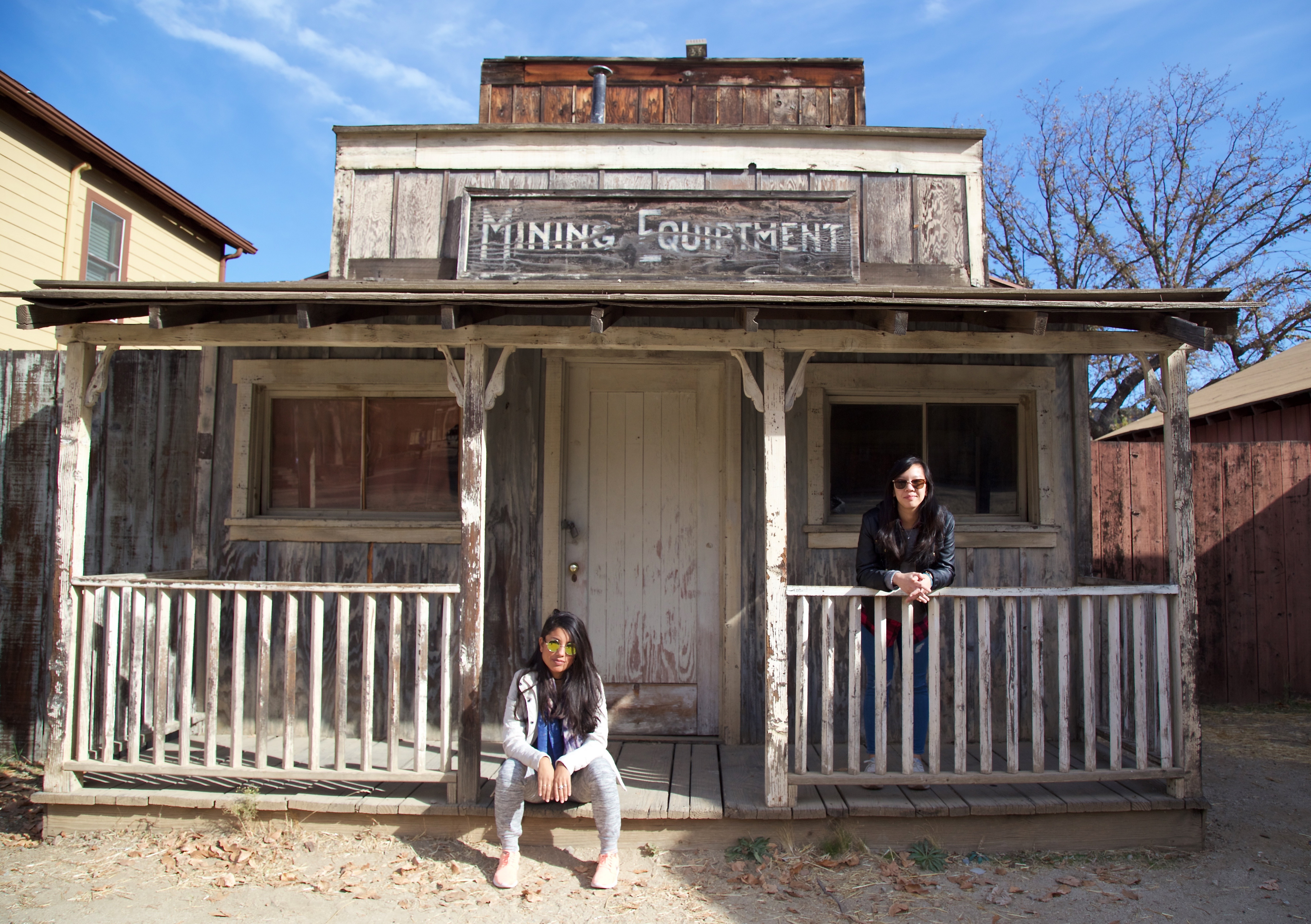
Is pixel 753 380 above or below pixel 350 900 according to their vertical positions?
above

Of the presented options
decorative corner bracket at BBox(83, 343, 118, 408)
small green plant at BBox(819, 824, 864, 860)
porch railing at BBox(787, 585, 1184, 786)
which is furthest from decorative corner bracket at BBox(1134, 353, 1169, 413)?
decorative corner bracket at BBox(83, 343, 118, 408)

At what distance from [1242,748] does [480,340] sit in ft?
18.5

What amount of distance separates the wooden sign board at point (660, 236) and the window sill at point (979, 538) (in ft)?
5.15

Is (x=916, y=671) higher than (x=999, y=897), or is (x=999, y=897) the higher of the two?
(x=916, y=671)

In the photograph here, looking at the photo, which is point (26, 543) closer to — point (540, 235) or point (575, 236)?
point (540, 235)

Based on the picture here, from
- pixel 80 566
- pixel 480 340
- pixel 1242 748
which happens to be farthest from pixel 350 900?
pixel 1242 748

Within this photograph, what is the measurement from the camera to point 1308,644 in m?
6.29

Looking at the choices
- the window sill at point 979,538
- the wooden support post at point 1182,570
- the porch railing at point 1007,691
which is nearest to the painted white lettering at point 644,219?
the window sill at point 979,538

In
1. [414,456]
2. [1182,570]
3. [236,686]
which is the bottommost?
[236,686]

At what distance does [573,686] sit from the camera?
11.7 feet

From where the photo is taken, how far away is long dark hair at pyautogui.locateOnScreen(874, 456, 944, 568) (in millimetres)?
3785

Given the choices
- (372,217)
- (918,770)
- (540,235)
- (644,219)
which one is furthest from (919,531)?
(372,217)

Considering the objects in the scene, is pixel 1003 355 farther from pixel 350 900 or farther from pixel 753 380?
pixel 350 900

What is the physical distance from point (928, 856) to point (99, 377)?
4.70 metres
